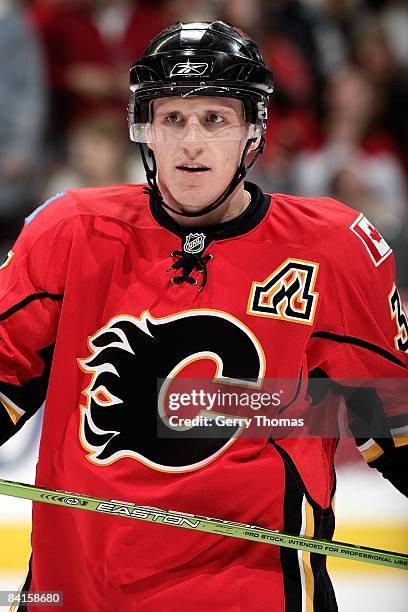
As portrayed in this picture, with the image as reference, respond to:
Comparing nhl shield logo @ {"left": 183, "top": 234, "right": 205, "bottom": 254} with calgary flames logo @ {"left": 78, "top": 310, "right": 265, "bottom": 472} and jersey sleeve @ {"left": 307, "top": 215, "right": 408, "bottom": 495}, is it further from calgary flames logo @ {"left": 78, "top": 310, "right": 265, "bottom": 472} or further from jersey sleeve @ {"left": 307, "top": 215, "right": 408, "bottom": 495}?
jersey sleeve @ {"left": 307, "top": 215, "right": 408, "bottom": 495}

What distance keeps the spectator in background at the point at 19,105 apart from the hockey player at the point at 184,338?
5.84ft

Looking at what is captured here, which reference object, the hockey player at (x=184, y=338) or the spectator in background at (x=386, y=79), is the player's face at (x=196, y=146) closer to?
the hockey player at (x=184, y=338)

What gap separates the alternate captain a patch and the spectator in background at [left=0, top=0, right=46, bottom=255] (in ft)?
6.21

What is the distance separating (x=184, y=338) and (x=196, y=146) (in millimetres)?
311

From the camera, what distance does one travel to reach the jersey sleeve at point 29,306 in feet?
5.73

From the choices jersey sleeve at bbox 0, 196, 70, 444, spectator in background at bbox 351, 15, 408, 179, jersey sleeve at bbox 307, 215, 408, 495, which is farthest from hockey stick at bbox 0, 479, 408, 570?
spectator in background at bbox 351, 15, 408, 179

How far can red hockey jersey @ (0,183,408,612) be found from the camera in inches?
65.9

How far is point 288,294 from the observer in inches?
68.1

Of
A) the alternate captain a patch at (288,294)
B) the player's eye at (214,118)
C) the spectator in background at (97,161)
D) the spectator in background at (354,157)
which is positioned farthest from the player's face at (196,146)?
the spectator in background at (354,157)

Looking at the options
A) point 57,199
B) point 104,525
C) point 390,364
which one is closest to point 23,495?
point 104,525

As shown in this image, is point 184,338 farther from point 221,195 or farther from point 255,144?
point 255,144

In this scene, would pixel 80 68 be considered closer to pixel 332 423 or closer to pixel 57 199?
pixel 57 199

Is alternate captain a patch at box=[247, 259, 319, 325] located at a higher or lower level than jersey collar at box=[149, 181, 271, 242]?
lower

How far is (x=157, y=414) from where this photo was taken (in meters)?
1.72
